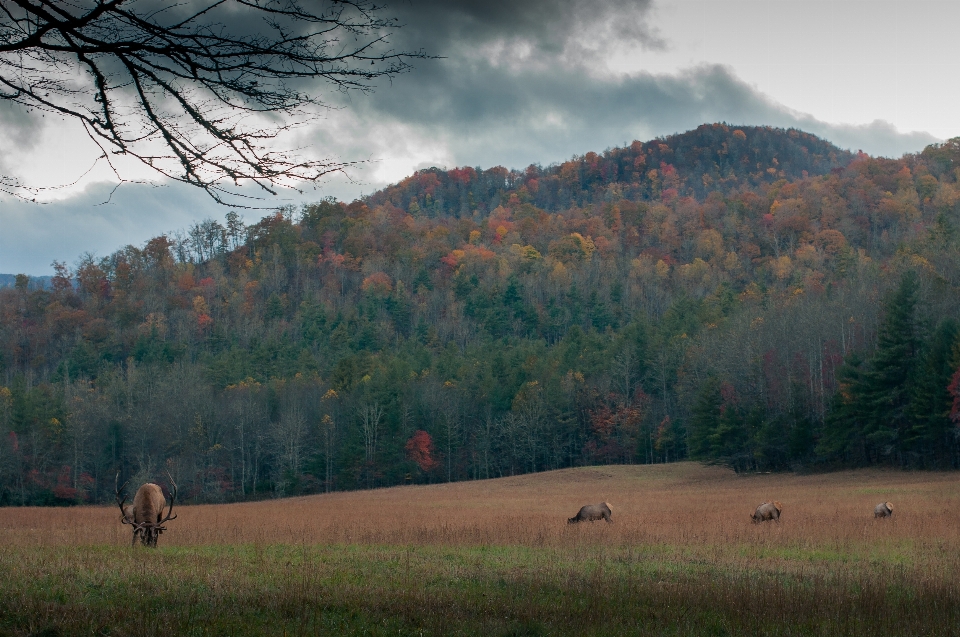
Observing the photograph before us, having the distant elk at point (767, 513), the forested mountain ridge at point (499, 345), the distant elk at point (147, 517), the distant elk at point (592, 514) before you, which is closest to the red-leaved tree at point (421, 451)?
the forested mountain ridge at point (499, 345)

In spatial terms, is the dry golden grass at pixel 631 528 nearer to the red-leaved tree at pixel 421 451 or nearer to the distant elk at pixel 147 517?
the distant elk at pixel 147 517

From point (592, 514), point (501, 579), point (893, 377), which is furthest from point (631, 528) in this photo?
point (893, 377)

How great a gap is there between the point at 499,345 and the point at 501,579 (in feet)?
321

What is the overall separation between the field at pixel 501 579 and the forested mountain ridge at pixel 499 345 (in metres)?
32.8

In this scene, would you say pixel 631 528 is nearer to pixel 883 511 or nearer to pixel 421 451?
pixel 883 511

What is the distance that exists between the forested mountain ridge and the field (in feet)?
108

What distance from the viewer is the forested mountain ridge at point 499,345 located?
57.4 m

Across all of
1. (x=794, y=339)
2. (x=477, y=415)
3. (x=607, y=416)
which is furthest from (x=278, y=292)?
(x=794, y=339)

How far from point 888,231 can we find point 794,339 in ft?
294

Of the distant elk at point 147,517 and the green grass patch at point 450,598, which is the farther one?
the distant elk at point 147,517

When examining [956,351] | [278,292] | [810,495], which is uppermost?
[278,292]

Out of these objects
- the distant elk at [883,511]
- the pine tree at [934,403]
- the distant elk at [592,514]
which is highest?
the pine tree at [934,403]

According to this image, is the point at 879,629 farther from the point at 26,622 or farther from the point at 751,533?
the point at 751,533

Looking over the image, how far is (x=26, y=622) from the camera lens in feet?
21.4
